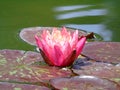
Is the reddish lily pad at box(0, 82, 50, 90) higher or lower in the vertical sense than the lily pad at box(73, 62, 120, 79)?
higher

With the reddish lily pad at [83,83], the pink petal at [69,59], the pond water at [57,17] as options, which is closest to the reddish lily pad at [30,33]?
the pond water at [57,17]

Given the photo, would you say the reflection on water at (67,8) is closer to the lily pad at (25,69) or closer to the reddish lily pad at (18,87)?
the lily pad at (25,69)

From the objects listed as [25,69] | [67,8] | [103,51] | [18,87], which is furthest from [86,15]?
[18,87]

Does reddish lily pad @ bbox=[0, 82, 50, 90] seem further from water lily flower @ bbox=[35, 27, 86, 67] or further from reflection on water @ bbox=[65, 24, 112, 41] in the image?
reflection on water @ bbox=[65, 24, 112, 41]

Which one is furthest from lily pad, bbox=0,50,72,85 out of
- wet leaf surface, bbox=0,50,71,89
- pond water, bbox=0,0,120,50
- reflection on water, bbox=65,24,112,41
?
reflection on water, bbox=65,24,112,41

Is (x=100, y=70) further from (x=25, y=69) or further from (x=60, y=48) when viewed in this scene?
(x=25, y=69)

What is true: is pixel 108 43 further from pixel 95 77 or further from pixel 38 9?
pixel 38 9

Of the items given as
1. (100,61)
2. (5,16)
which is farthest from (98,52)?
(5,16)
